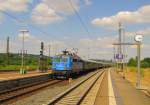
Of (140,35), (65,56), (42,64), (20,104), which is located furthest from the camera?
(42,64)

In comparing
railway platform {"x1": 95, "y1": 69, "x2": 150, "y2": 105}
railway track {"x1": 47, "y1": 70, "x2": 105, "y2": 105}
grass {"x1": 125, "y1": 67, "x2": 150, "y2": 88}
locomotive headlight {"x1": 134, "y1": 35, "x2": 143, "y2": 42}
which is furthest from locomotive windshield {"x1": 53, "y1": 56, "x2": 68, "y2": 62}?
railway track {"x1": 47, "y1": 70, "x2": 105, "y2": 105}

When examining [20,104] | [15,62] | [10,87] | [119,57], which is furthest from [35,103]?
[15,62]

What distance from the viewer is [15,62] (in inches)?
4766

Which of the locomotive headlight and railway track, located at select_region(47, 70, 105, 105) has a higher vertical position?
the locomotive headlight

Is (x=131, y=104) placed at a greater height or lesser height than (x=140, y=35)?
lesser

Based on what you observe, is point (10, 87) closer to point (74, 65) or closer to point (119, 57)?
point (74, 65)

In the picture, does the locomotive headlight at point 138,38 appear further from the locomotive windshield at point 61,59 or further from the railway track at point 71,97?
the locomotive windshield at point 61,59

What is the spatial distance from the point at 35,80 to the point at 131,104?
17.8 metres

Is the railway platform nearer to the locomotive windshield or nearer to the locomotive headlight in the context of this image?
the locomotive headlight

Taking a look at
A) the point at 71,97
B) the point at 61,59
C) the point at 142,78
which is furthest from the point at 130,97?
the point at 142,78

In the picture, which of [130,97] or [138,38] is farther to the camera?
[138,38]

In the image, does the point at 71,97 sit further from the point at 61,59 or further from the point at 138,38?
the point at 61,59

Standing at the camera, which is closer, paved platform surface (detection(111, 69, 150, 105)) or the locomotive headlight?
paved platform surface (detection(111, 69, 150, 105))

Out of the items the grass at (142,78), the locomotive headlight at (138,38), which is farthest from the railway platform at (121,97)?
the grass at (142,78)
